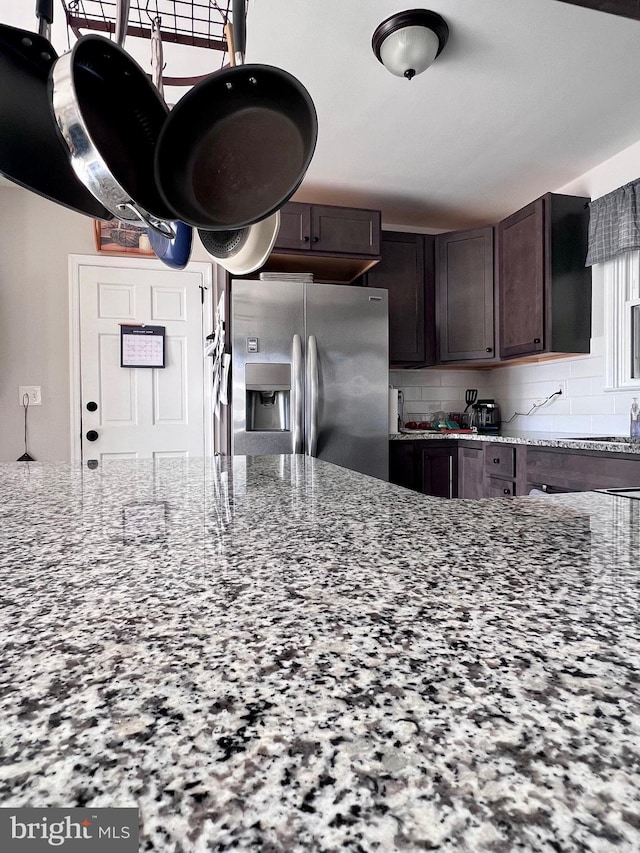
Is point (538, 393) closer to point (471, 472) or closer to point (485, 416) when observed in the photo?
point (485, 416)

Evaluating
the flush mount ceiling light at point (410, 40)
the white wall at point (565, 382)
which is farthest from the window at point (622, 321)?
the flush mount ceiling light at point (410, 40)

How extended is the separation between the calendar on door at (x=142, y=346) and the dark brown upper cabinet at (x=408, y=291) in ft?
4.71

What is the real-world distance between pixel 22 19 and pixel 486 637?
2515 millimetres

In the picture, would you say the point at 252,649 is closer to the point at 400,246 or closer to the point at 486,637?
the point at 486,637

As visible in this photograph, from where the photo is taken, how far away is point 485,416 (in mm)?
3723

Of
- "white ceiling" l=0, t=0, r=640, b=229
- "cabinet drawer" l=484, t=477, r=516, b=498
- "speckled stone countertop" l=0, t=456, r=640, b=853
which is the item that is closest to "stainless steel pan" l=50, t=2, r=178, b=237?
"speckled stone countertop" l=0, t=456, r=640, b=853

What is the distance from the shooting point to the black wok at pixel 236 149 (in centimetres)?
79

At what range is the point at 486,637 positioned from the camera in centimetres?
32

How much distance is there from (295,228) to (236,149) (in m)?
2.33

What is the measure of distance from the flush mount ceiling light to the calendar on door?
2035 mm

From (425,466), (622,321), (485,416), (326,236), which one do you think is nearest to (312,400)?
(425,466)

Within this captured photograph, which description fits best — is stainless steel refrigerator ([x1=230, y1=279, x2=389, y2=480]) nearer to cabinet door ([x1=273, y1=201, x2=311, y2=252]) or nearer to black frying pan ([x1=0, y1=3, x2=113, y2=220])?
cabinet door ([x1=273, y1=201, x2=311, y2=252])

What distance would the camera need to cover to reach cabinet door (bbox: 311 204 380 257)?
309cm

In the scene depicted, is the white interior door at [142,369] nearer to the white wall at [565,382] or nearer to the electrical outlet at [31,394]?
the electrical outlet at [31,394]
